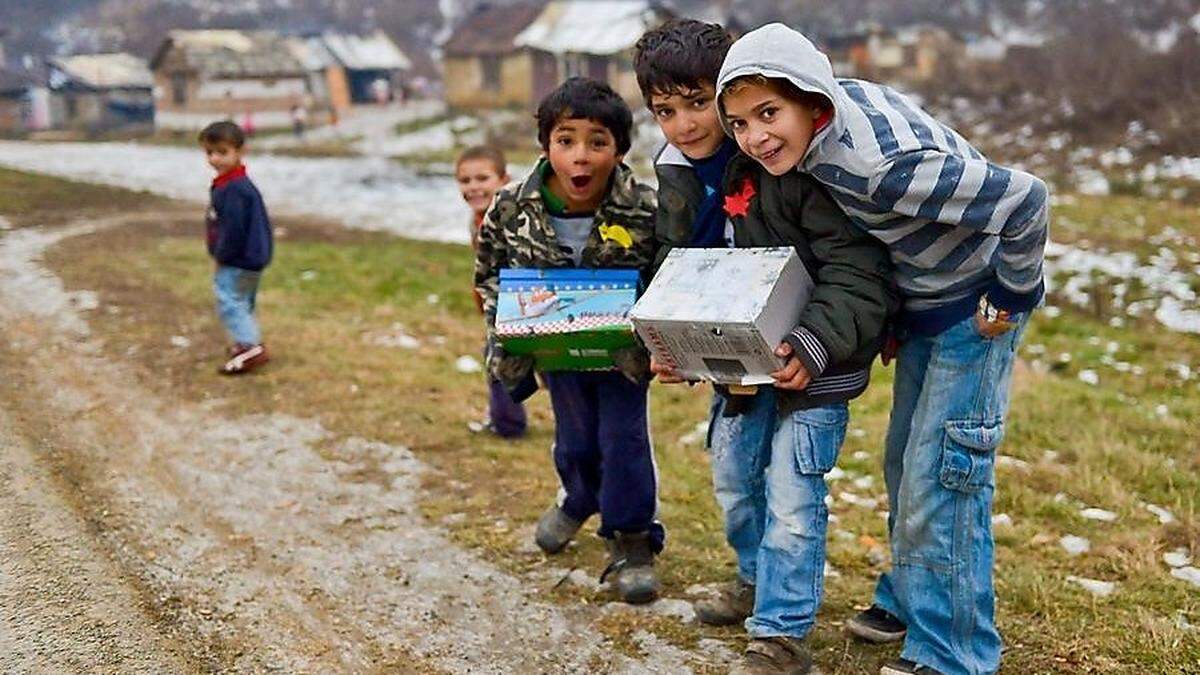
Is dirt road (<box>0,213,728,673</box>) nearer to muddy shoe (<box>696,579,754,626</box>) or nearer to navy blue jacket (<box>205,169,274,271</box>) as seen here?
muddy shoe (<box>696,579,754,626</box>)

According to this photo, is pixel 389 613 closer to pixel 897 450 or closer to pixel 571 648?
pixel 571 648

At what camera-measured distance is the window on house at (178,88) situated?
3975 centimetres

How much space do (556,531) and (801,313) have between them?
163 centimetres

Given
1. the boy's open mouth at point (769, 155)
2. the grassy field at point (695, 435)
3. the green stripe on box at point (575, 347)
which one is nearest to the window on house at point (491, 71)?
the grassy field at point (695, 435)

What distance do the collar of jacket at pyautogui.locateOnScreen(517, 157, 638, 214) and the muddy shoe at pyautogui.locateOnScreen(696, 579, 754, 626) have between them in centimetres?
128

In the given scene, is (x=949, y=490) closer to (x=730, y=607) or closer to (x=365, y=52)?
(x=730, y=607)

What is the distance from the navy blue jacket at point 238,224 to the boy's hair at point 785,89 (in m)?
4.64

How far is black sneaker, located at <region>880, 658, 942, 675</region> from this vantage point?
3.10 m

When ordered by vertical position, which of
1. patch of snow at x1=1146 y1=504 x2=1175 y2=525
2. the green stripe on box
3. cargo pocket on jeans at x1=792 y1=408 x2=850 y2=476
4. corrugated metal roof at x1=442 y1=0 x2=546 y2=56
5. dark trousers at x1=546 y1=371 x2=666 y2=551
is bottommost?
patch of snow at x1=1146 y1=504 x2=1175 y2=525

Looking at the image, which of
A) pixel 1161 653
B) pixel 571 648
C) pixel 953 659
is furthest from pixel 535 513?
pixel 1161 653

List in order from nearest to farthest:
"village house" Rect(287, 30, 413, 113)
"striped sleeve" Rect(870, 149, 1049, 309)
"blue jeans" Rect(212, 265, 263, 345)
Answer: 1. "striped sleeve" Rect(870, 149, 1049, 309)
2. "blue jeans" Rect(212, 265, 263, 345)
3. "village house" Rect(287, 30, 413, 113)

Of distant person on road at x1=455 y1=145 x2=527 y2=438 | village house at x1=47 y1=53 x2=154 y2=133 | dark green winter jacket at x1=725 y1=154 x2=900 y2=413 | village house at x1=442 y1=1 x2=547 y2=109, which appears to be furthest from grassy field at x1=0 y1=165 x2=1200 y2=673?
village house at x1=47 y1=53 x2=154 y2=133

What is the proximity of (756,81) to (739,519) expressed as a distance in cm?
138

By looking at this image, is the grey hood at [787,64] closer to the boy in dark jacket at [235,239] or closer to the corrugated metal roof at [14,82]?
the boy in dark jacket at [235,239]
